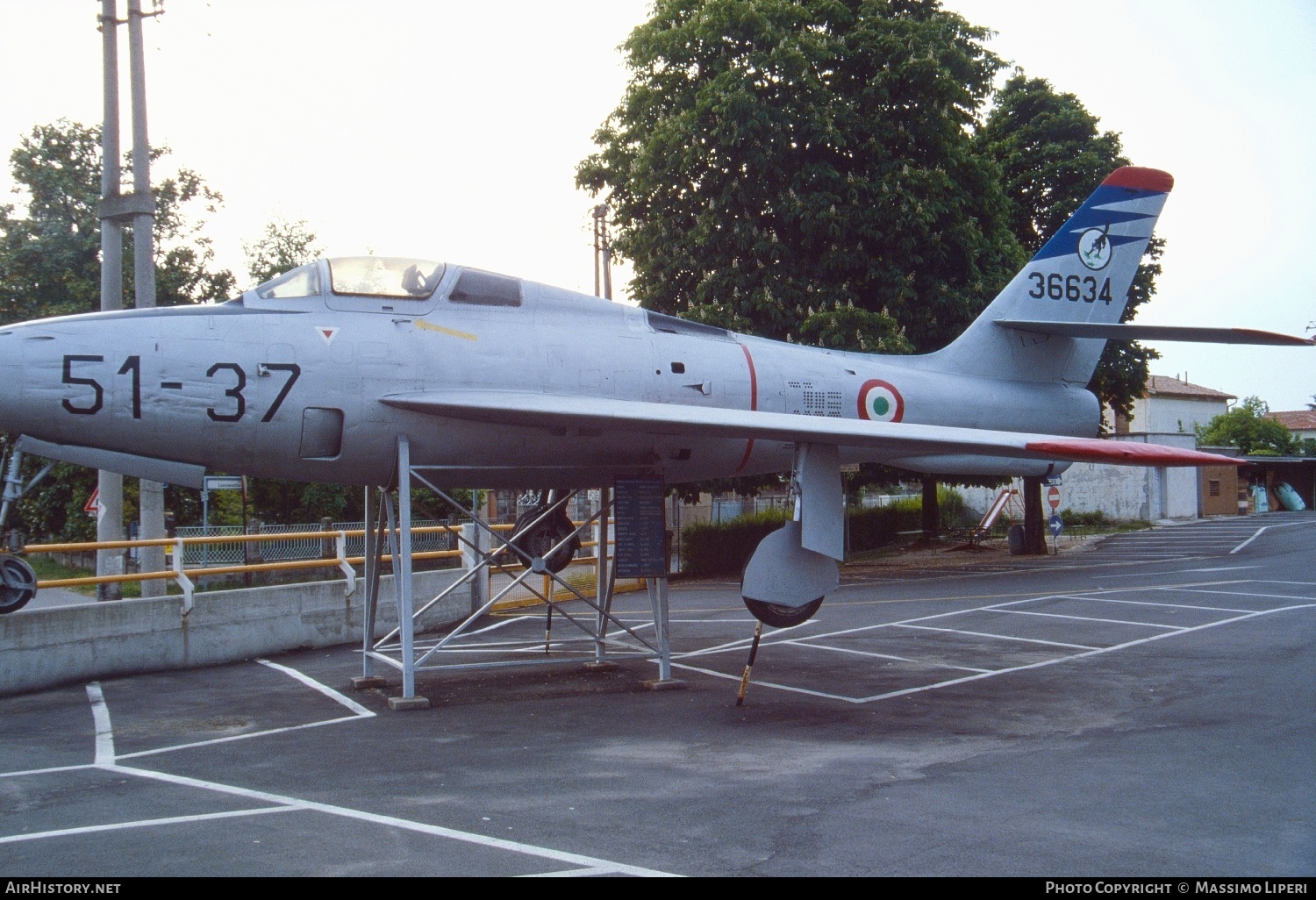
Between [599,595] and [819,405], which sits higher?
[819,405]

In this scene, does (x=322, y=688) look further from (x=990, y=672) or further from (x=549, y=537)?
(x=990, y=672)

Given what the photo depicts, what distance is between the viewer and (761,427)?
9.38 meters

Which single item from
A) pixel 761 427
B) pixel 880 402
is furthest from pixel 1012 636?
pixel 761 427

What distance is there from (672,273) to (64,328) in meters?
17.5

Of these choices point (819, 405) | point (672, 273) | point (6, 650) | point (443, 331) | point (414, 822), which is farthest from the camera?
point (672, 273)

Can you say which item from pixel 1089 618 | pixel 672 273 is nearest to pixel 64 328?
pixel 1089 618

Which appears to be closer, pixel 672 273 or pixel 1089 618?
pixel 1089 618

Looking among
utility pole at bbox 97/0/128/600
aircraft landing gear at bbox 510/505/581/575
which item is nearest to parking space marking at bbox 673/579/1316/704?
aircraft landing gear at bbox 510/505/581/575

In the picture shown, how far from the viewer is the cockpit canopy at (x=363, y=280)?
9984 mm

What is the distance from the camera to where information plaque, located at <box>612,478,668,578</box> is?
10.9m

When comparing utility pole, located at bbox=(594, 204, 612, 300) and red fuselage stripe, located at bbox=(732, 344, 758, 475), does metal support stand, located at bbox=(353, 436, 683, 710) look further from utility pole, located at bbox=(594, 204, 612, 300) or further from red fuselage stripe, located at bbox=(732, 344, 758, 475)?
utility pole, located at bbox=(594, 204, 612, 300)
